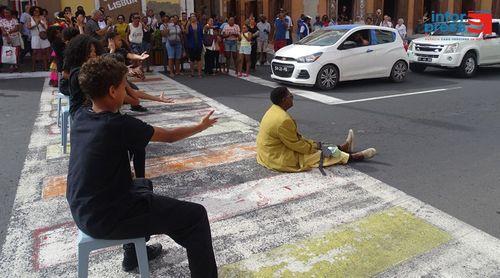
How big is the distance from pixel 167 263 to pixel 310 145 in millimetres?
2684

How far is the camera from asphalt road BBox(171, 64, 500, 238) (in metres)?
5.16

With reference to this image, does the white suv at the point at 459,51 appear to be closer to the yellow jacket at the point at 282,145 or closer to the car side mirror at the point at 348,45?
the car side mirror at the point at 348,45

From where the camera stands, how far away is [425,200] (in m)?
4.93

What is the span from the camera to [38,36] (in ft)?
45.5

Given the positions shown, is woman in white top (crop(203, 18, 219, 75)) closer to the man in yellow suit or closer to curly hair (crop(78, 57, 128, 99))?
the man in yellow suit

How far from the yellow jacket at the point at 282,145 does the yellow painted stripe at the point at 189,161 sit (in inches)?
24.2

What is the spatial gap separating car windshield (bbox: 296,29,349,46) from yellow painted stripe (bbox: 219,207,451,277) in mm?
8388

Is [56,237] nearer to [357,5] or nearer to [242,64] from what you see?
[242,64]

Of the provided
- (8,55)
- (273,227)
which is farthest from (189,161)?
(8,55)

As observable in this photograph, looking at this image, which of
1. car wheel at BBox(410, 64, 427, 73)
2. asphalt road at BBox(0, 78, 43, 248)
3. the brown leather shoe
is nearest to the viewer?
asphalt road at BBox(0, 78, 43, 248)

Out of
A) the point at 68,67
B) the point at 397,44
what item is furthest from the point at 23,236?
the point at 397,44

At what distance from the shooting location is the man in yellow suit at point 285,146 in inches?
217

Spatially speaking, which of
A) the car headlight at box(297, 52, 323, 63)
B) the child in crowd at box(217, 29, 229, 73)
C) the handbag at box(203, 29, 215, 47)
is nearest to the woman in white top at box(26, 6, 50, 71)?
the handbag at box(203, 29, 215, 47)

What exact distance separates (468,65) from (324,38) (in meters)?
4.90
